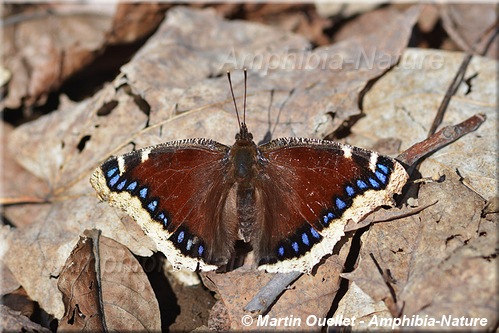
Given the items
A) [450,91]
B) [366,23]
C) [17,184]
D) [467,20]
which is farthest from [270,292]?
[467,20]

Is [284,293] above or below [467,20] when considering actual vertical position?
below

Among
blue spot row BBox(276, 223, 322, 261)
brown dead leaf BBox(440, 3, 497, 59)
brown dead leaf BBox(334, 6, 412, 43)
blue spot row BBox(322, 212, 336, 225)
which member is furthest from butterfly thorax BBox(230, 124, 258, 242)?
brown dead leaf BBox(440, 3, 497, 59)

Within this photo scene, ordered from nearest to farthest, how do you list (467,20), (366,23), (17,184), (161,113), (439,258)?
(439,258)
(161,113)
(17,184)
(467,20)
(366,23)

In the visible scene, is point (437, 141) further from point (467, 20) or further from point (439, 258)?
point (467, 20)

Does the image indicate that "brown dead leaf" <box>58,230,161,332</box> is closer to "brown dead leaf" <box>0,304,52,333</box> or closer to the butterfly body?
"brown dead leaf" <box>0,304,52,333</box>

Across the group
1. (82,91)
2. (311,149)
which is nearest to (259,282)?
(311,149)

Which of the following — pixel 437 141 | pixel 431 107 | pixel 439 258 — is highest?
pixel 431 107
